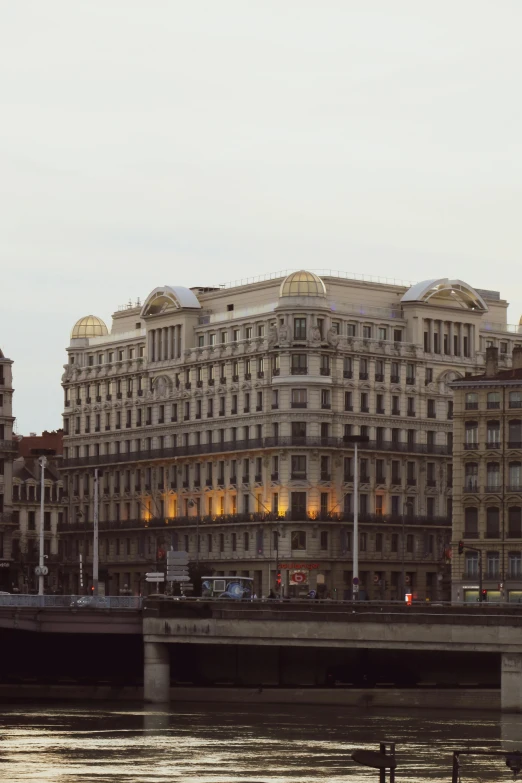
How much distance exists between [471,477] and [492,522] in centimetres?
421

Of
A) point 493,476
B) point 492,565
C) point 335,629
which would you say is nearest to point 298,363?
point 493,476

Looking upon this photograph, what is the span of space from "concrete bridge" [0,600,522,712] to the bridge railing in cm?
58

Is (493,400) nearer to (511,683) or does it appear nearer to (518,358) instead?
(518,358)

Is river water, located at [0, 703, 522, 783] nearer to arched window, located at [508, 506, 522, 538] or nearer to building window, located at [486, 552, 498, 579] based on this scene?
arched window, located at [508, 506, 522, 538]

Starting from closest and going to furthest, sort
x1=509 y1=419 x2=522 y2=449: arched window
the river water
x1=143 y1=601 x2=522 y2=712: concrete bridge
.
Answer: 1. the river water
2. x1=143 y1=601 x2=522 y2=712: concrete bridge
3. x1=509 y1=419 x2=522 y2=449: arched window

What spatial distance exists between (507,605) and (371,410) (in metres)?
87.2

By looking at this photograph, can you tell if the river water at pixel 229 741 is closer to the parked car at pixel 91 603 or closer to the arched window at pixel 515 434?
the parked car at pixel 91 603

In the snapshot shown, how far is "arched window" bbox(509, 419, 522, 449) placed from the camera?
16838cm

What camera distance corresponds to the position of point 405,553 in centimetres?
19512

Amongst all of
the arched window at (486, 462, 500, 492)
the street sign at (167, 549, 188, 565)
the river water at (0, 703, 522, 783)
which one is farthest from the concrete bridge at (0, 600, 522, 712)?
the arched window at (486, 462, 500, 492)

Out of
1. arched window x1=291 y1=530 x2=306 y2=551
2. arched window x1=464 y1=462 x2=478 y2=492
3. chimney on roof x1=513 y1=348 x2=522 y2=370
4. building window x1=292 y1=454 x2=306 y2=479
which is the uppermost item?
chimney on roof x1=513 y1=348 x2=522 y2=370

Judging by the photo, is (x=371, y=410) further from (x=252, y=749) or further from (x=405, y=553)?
(x=252, y=749)

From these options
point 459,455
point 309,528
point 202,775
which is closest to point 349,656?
point 202,775

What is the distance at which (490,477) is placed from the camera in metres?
170
